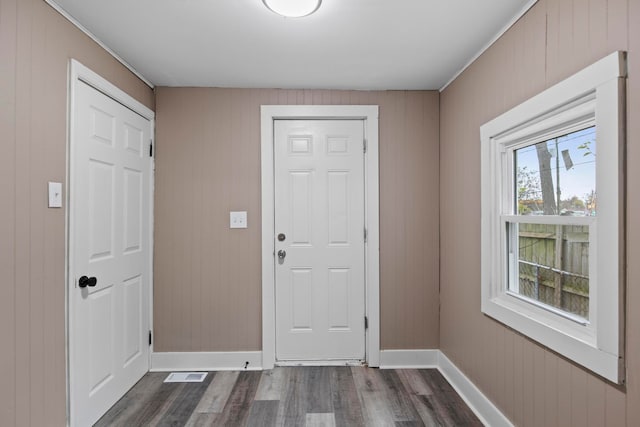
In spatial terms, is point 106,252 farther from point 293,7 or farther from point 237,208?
point 293,7

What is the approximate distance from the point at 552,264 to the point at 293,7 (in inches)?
71.9

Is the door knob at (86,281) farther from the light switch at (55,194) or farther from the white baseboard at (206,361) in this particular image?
the white baseboard at (206,361)

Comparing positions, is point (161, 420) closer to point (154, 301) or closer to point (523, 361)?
point (154, 301)

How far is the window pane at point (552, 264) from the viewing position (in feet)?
5.02

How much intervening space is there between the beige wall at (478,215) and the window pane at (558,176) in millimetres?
283

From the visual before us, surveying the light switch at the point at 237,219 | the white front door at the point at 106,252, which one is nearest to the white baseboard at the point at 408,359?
the light switch at the point at 237,219

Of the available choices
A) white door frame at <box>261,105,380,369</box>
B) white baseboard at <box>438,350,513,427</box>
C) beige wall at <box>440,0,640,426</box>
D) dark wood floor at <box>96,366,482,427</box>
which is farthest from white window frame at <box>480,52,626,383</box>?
white door frame at <box>261,105,380,369</box>

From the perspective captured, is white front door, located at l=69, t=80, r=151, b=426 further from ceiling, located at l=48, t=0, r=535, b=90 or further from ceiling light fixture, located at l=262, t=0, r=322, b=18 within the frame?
ceiling light fixture, located at l=262, t=0, r=322, b=18

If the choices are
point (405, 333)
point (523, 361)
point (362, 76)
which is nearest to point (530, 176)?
point (523, 361)

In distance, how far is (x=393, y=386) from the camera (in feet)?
8.57

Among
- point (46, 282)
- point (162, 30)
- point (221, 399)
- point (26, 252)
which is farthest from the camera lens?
point (221, 399)

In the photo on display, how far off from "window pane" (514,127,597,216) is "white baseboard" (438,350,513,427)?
1196mm

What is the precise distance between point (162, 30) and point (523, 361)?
8.94 ft

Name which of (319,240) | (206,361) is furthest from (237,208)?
(206,361)
